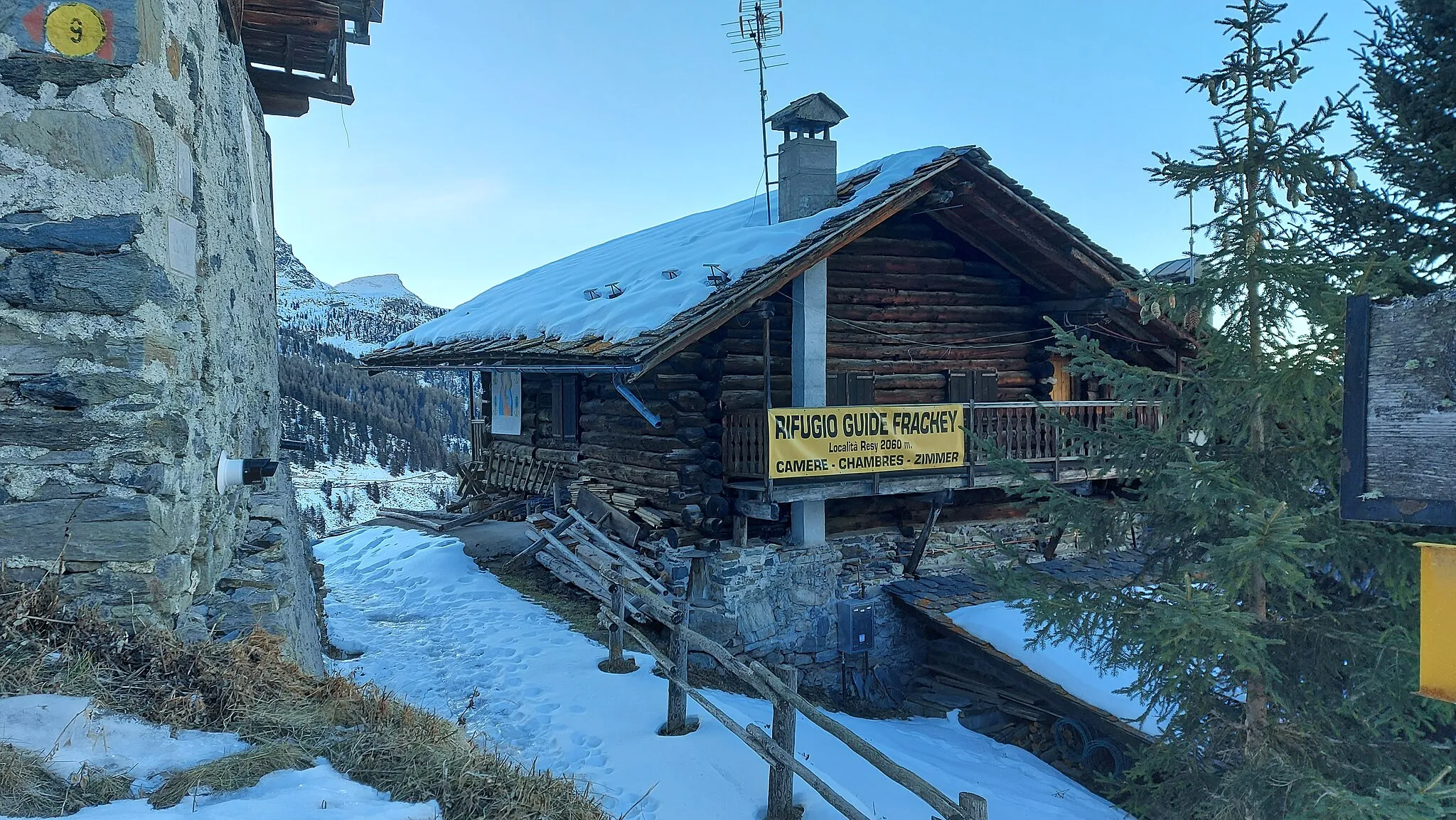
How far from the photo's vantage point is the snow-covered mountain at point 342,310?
194ft

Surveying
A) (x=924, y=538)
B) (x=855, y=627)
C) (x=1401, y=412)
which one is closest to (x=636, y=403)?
(x=855, y=627)

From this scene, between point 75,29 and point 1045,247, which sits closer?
point 75,29

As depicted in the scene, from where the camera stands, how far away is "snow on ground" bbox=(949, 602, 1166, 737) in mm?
9383

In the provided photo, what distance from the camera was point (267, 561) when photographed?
5.00 metres

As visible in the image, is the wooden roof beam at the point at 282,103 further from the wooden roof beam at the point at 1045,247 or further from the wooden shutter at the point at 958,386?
the wooden shutter at the point at 958,386

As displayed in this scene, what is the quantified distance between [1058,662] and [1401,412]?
9.00 metres

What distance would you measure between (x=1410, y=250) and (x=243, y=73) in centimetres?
1093

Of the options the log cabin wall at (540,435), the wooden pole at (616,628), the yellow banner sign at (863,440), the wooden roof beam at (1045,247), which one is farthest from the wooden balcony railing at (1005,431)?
the log cabin wall at (540,435)

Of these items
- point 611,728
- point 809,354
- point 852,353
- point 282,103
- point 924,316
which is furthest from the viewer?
point 924,316

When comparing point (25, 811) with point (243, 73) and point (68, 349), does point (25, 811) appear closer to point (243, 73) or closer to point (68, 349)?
point (68, 349)

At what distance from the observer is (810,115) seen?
12.5 metres

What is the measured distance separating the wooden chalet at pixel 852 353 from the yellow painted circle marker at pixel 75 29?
624 centimetres

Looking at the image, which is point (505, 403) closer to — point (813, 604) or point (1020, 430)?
point (813, 604)

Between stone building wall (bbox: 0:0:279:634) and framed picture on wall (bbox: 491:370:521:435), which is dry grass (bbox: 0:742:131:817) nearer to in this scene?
stone building wall (bbox: 0:0:279:634)
